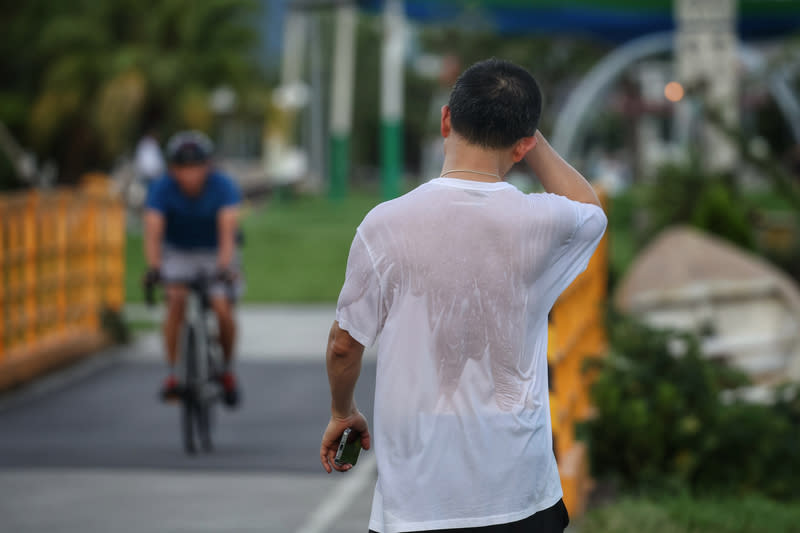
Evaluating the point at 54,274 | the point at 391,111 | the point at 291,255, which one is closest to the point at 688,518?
the point at 54,274

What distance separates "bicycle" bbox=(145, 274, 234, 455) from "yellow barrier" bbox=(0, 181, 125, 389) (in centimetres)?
259

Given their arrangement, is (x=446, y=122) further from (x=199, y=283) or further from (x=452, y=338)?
(x=199, y=283)

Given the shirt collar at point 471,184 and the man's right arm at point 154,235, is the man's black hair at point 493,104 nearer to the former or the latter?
the shirt collar at point 471,184

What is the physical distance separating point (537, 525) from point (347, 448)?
511 mm

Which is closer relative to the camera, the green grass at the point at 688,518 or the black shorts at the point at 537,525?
the black shorts at the point at 537,525

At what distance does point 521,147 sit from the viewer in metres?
3.23

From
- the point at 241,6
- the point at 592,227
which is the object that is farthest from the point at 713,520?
the point at 241,6

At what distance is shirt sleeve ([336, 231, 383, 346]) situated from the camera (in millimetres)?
3082

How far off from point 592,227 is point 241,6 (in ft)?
116

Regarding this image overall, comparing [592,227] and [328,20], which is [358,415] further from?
[328,20]

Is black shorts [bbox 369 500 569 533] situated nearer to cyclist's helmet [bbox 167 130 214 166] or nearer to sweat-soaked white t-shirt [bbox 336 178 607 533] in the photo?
sweat-soaked white t-shirt [bbox 336 178 607 533]

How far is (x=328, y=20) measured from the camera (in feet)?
293

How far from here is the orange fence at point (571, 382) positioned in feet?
20.3

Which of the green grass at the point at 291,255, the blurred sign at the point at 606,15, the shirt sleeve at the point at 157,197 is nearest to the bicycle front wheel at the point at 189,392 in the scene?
the shirt sleeve at the point at 157,197
